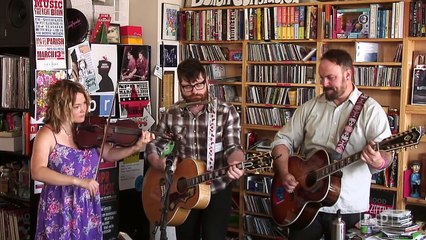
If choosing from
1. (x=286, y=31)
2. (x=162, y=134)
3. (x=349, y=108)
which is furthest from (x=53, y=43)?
(x=349, y=108)

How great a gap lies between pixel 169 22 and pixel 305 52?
124 centimetres

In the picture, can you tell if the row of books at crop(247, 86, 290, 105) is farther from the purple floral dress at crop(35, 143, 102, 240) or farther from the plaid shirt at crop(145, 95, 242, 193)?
the purple floral dress at crop(35, 143, 102, 240)

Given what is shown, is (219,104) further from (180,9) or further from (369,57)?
(180,9)

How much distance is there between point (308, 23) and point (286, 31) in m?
0.21

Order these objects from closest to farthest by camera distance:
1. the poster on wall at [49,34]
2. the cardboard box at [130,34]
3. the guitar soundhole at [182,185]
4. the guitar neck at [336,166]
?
the guitar neck at [336,166], the guitar soundhole at [182,185], the poster on wall at [49,34], the cardboard box at [130,34]

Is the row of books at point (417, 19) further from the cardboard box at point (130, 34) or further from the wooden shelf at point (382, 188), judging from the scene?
the cardboard box at point (130, 34)

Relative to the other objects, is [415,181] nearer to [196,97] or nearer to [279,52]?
[279,52]

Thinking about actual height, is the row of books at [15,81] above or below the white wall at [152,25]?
below

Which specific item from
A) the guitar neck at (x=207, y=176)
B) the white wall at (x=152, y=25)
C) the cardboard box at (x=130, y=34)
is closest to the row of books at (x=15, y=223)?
the white wall at (x=152, y=25)

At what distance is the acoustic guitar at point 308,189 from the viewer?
3.06 metres

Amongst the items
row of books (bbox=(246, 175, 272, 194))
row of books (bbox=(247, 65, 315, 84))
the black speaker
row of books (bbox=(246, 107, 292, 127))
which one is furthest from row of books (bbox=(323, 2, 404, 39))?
the black speaker

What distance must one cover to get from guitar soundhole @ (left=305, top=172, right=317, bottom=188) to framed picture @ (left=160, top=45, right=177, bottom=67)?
230cm

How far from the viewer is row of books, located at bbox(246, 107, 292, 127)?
4879mm

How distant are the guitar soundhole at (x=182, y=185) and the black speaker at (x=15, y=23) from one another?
4.98ft
